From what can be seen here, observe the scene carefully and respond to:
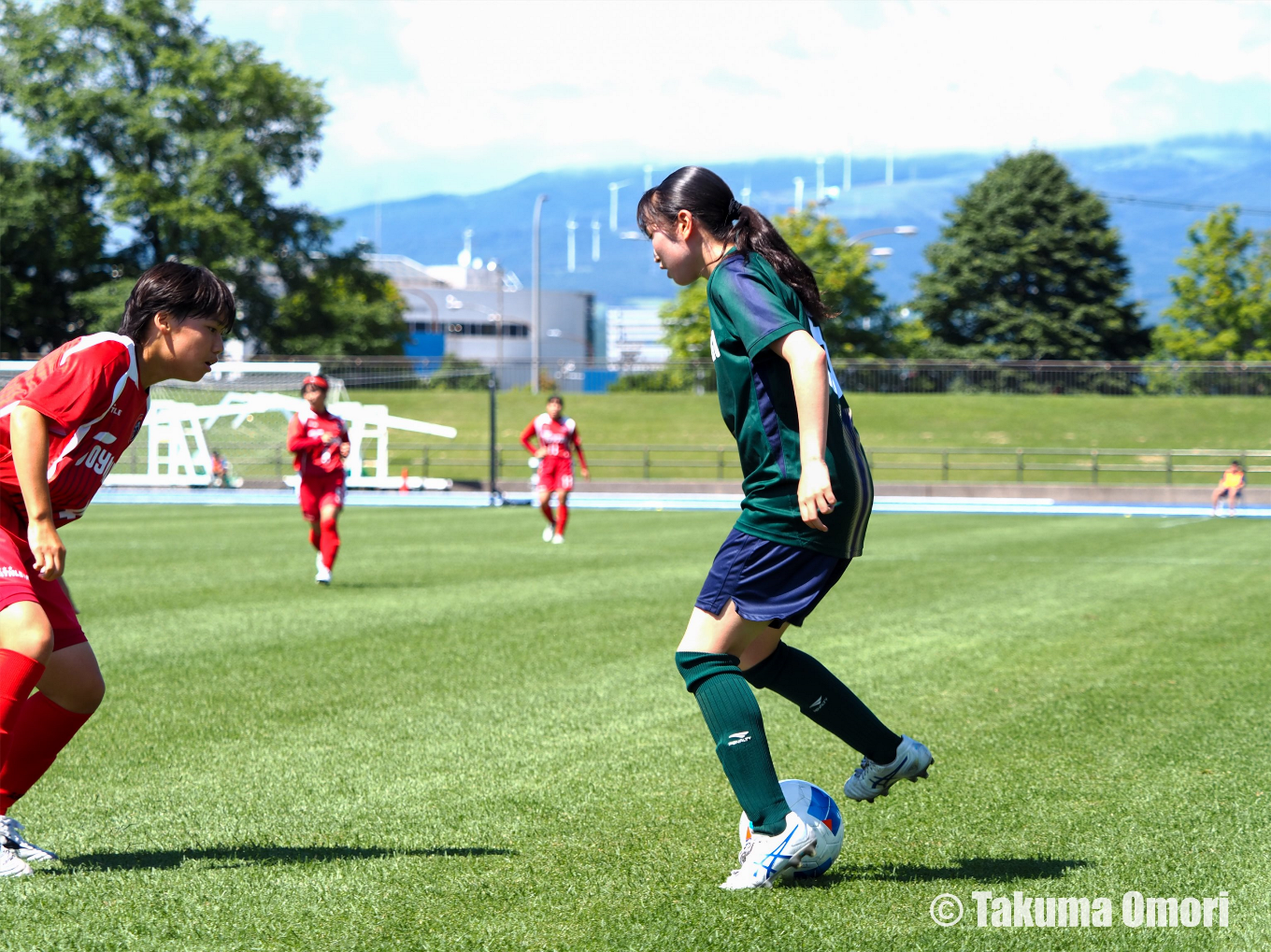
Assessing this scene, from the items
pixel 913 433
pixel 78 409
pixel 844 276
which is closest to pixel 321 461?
pixel 78 409

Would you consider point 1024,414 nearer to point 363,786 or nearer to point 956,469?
point 956,469

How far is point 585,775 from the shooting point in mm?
5160

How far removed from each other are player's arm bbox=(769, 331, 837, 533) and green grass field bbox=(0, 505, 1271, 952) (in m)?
1.04

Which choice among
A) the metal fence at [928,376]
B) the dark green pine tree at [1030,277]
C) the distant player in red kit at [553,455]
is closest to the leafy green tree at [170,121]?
the metal fence at [928,376]

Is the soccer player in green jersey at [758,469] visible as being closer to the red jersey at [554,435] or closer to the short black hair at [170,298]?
the short black hair at [170,298]

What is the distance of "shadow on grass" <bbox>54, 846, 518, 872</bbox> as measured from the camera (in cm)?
394

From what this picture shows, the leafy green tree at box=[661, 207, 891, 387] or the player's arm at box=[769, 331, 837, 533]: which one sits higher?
the leafy green tree at box=[661, 207, 891, 387]

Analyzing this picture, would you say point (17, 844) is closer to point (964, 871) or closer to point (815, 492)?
point (815, 492)

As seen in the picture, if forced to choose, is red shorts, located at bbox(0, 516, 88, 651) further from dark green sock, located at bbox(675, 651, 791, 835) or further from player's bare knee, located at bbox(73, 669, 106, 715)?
dark green sock, located at bbox(675, 651, 791, 835)

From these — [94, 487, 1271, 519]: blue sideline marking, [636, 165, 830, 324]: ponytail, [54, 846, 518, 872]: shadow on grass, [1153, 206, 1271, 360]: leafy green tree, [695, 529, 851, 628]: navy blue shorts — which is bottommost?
[94, 487, 1271, 519]: blue sideline marking

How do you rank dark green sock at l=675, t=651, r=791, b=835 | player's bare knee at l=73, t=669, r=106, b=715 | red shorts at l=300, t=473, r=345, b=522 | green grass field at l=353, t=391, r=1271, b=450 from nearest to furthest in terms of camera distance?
dark green sock at l=675, t=651, r=791, b=835 < player's bare knee at l=73, t=669, r=106, b=715 < red shorts at l=300, t=473, r=345, b=522 < green grass field at l=353, t=391, r=1271, b=450

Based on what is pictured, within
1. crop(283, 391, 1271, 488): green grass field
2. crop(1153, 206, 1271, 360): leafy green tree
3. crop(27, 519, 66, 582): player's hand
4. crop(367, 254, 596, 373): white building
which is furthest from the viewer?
crop(367, 254, 596, 373): white building

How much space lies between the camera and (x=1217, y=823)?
14.4 ft

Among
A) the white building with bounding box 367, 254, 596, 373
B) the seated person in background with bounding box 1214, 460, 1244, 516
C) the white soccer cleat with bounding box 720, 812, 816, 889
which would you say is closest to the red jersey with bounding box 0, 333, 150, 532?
the white soccer cleat with bounding box 720, 812, 816, 889
